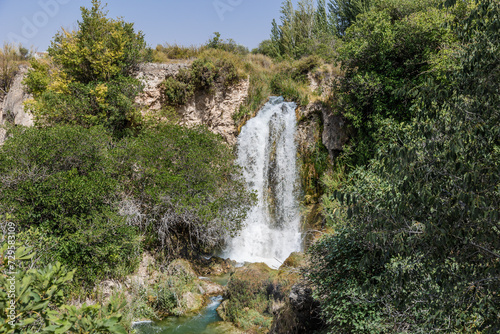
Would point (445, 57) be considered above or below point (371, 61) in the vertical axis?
below

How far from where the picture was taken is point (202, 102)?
16.4 m

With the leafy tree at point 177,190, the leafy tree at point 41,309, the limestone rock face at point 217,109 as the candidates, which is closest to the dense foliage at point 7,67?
the limestone rock face at point 217,109

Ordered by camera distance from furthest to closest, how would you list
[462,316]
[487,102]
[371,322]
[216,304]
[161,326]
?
[216,304], [161,326], [371,322], [462,316], [487,102]

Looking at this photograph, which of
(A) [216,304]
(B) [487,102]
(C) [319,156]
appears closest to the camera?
(B) [487,102]

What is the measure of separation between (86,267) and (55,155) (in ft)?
12.0

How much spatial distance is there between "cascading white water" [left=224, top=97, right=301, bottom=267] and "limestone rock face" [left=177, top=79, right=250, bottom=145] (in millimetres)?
1187

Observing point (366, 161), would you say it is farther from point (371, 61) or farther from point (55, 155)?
point (55, 155)

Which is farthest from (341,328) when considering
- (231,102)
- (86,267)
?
(231,102)

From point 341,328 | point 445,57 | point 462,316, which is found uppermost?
point 445,57

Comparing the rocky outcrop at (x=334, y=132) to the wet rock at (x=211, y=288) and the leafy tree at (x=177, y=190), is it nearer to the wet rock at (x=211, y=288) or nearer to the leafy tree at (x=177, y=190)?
the leafy tree at (x=177, y=190)

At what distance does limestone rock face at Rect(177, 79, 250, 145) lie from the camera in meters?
16.2

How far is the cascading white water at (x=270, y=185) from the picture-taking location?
13.2 meters

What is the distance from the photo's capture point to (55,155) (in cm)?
946

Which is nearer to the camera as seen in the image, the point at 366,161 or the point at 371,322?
the point at 371,322
